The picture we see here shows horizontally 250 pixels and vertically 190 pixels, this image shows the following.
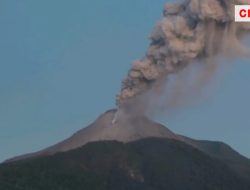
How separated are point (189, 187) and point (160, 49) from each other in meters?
23.0

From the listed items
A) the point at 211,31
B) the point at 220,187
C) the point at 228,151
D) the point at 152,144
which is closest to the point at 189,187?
the point at 220,187

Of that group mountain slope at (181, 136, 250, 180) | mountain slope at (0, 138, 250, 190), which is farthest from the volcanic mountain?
mountain slope at (181, 136, 250, 180)

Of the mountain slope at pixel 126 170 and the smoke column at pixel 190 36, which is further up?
the smoke column at pixel 190 36

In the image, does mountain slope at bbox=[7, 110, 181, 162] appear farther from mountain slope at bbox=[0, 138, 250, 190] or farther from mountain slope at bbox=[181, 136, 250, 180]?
mountain slope at bbox=[181, 136, 250, 180]

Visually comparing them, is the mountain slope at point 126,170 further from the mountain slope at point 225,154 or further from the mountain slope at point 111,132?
the mountain slope at point 225,154

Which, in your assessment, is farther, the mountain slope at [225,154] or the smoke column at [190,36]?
the mountain slope at [225,154]

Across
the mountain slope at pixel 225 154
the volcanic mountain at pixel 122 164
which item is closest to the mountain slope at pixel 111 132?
the volcanic mountain at pixel 122 164

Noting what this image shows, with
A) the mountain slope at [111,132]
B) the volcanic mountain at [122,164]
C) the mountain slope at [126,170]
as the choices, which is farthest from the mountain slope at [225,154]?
the mountain slope at [111,132]

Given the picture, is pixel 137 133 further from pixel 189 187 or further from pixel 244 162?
pixel 244 162

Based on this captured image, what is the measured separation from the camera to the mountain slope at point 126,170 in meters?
78.1

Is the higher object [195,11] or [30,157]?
[195,11]

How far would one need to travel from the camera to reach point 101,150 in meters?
85.2

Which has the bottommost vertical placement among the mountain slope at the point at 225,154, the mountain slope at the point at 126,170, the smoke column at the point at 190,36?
the mountain slope at the point at 225,154

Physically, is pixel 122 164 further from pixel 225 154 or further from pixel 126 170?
pixel 225 154
